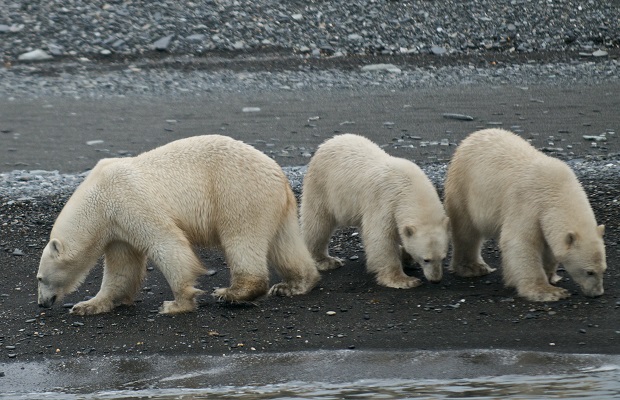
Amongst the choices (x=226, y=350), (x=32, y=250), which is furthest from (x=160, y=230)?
(x=32, y=250)

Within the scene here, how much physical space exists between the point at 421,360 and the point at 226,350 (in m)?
1.13

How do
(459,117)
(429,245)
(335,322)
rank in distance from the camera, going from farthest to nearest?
(459,117) → (429,245) → (335,322)

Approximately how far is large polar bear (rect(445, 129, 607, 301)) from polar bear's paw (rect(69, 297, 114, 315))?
93.5 inches

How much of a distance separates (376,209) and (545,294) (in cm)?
126

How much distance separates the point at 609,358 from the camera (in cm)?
568

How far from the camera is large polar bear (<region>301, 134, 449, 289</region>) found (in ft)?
22.7

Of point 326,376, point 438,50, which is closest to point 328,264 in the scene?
point 326,376

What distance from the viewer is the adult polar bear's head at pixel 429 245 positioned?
685cm

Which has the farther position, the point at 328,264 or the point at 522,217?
the point at 328,264

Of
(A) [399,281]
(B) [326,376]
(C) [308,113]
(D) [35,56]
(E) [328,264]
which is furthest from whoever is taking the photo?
(D) [35,56]

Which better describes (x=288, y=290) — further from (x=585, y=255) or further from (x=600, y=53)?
(x=600, y=53)

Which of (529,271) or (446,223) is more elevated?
(446,223)

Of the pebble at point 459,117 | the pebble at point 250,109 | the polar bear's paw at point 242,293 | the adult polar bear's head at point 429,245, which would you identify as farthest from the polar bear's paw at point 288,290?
the pebble at point 250,109

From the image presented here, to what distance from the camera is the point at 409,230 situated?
689 cm
